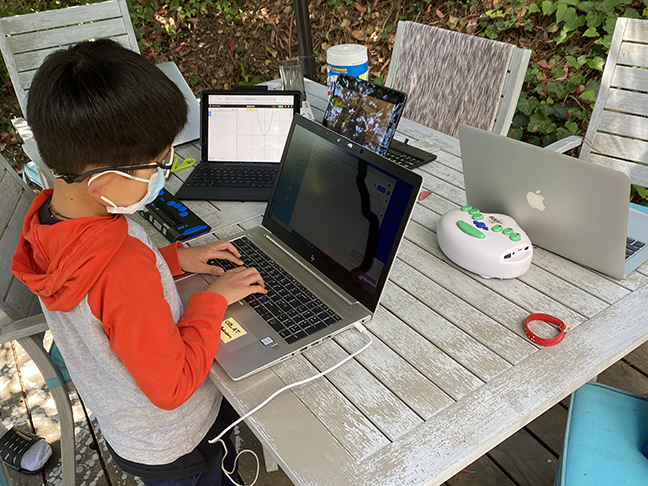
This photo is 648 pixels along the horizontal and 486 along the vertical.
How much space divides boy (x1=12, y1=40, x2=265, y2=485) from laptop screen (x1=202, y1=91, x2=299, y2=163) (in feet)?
2.38

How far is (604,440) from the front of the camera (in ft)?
3.66

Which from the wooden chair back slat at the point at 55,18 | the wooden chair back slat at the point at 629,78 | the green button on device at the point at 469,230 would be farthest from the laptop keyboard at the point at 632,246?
the wooden chair back slat at the point at 55,18

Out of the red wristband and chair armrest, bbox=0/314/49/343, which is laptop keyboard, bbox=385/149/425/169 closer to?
the red wristband

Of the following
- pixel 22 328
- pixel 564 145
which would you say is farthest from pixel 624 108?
pixel 22 328

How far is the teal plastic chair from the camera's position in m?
1.05

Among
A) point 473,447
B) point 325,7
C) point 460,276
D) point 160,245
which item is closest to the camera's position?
point 473,447

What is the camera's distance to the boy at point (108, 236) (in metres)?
0.80

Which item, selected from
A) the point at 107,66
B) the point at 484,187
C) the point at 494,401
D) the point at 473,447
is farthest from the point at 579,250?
the point at 107,66

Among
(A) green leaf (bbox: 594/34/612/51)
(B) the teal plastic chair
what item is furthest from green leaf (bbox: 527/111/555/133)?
(B) the teal plastic chair

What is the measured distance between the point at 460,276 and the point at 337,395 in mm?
438

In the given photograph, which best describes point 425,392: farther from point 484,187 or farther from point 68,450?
point 68,450

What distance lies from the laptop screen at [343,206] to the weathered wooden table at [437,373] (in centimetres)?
13

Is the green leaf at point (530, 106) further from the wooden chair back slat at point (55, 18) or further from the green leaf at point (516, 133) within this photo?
the wooden chair back slat at point (55, 18)

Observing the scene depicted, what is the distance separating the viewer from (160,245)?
4.42 feet
